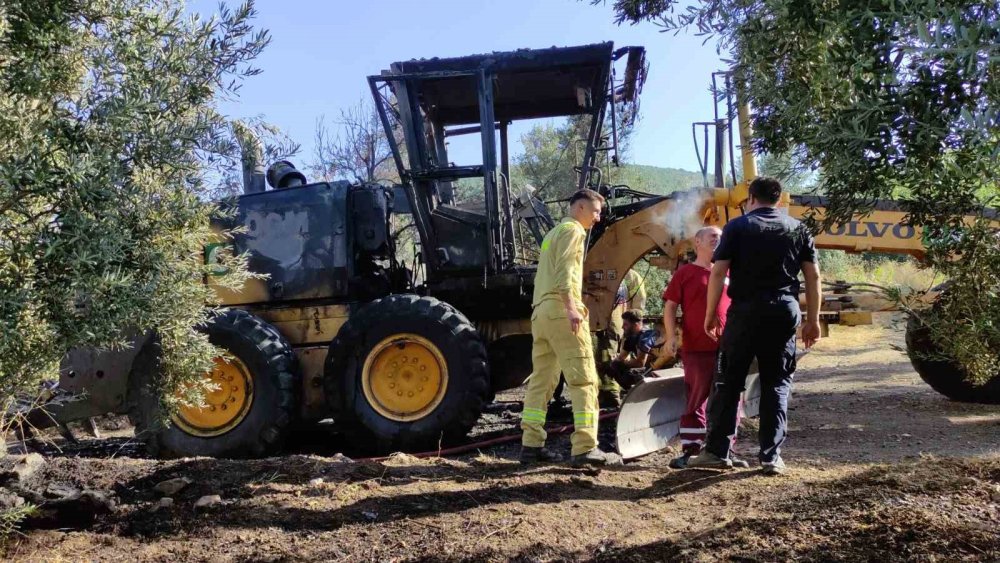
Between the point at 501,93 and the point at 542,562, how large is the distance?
4.83 metres

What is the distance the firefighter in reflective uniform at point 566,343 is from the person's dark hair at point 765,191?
45.6 inches

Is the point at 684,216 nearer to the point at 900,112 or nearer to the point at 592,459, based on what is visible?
the point at 592,459

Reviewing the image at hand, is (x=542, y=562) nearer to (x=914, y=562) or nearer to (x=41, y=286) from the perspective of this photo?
(x=914, y=562)

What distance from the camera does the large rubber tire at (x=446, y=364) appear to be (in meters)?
6.56

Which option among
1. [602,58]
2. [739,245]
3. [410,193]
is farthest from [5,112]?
[602,58]

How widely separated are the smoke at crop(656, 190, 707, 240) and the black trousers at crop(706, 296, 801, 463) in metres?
2.28

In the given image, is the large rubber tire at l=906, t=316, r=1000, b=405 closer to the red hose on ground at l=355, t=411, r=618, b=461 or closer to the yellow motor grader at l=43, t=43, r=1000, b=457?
the yellow motor grader at l=43, t=43, r=1000, b=457

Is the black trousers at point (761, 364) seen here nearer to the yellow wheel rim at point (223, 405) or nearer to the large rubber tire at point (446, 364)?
the large rubber tire at point (446, 364)

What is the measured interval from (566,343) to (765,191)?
5.12 feet

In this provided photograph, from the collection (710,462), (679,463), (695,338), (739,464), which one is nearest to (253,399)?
(679,463)

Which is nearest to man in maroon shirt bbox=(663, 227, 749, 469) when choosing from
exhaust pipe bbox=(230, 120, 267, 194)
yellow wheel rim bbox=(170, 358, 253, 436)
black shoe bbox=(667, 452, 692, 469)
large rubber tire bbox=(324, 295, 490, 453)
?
black shoe bbox=(667, 452, 692, 469)

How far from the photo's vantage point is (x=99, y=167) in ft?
10.8

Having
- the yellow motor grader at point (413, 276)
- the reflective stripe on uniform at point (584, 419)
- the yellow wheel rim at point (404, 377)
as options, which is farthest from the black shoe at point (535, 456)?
the yellow wheel rim at point (404, 377)

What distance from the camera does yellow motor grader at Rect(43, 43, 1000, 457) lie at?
670 cm
